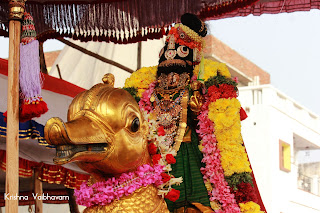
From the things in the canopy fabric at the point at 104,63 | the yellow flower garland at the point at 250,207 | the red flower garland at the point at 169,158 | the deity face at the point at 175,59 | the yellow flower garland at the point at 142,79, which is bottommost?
the yellow flower garland at the point at 250,207

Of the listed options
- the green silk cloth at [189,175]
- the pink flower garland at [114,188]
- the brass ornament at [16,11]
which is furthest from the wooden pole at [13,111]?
the green silk cloth at [189,175]

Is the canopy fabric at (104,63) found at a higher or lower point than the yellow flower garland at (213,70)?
higher

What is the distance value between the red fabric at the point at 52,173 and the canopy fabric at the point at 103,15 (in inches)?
44.2

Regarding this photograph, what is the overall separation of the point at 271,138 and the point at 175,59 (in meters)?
10.4

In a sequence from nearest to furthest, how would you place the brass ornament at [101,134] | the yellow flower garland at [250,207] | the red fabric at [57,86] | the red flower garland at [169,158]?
the brass ornament at [101,134] → the red flower garland at [169,158] → the yellow flower garland at [250,207] → the red fabric at [57,86]

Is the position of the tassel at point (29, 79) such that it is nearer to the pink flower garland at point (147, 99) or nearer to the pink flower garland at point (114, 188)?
the pink flower garland at point (114, 188)

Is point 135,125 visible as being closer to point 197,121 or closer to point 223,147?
point 223,147

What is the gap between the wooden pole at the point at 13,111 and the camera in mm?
2332

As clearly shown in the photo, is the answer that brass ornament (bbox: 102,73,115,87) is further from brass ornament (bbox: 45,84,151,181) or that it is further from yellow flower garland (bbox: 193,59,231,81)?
yellow flower garland (bbox: 193,59,231,81)

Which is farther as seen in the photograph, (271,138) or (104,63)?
(271,138)

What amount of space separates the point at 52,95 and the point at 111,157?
207 centimetres

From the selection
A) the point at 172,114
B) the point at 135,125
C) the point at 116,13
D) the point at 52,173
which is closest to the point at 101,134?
the point at 135,125

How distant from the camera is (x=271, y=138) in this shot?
1333 centimetres

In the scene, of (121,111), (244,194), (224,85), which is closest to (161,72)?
(224,85)
